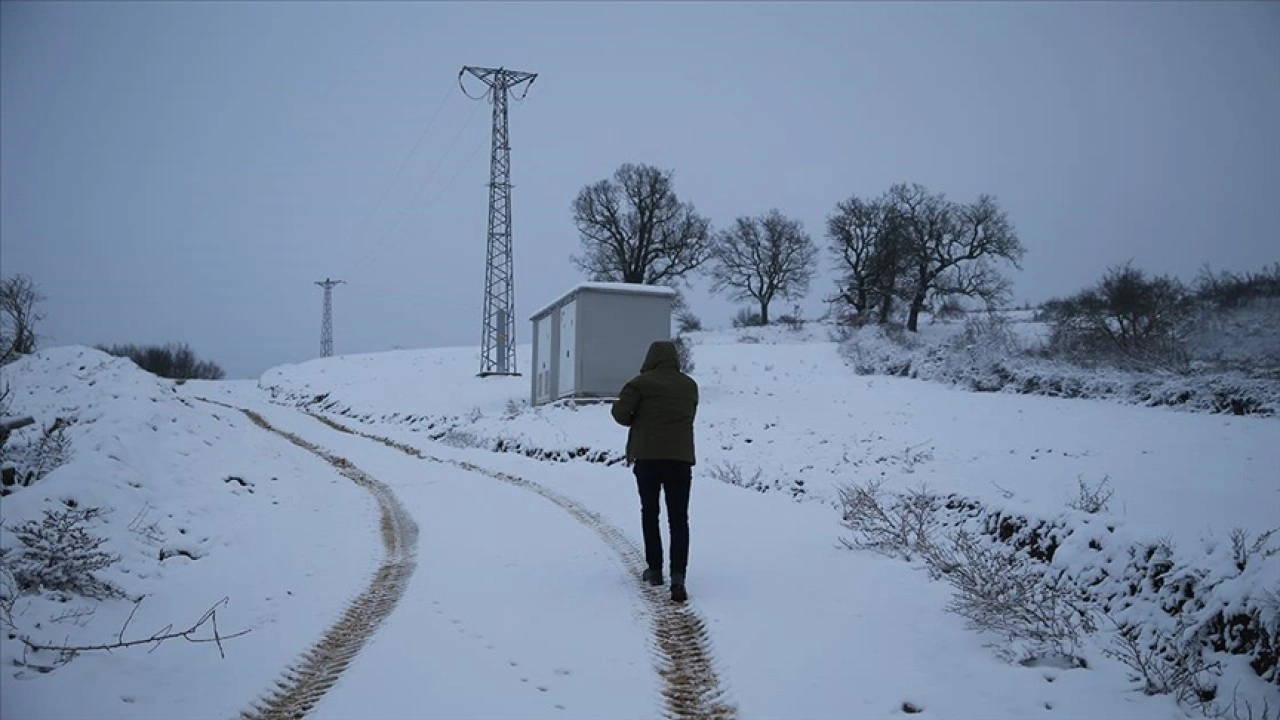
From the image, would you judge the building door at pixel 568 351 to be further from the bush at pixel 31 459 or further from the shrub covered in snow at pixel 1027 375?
the bush at pixel 31 459

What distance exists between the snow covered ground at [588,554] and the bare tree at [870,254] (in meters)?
30.9

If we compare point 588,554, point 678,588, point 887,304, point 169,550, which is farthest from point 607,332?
point 887,304

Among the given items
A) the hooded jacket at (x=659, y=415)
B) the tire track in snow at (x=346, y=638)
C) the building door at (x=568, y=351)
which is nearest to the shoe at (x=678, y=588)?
the hooded jacket at (x=659, y=415)

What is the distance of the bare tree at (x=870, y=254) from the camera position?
155ft

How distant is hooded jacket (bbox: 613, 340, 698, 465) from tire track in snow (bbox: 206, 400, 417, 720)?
234 cm

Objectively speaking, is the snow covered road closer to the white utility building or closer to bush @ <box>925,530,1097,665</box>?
bush @ <box>925,530,1097,665</box>

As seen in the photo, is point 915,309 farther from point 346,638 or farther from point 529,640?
point 346,638

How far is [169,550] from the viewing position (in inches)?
290

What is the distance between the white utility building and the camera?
2256cm

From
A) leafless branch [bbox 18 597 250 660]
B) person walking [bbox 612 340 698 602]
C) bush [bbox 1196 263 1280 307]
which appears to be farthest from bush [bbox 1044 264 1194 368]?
leafless branch [bbox 18 597 250 660]

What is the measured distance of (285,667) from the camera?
14.7 ft

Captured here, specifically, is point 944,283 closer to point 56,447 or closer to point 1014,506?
point 1014,506

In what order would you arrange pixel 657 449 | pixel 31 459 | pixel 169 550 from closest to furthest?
pixel 657 449
pixel 169 550
pixel 31 459

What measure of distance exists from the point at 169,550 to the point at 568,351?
54.0ft
